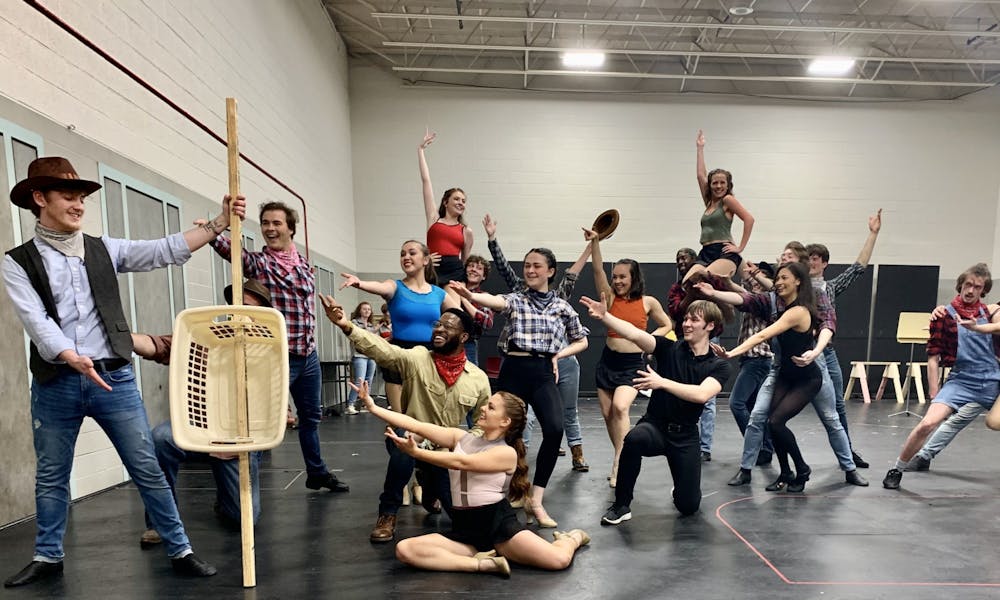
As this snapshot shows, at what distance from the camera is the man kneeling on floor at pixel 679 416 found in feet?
9.68

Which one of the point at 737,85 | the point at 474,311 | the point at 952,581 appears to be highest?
the point at 737,85

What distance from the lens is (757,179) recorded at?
952cm

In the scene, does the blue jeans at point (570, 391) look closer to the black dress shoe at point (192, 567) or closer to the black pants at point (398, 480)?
the black pants at point (398, 480)

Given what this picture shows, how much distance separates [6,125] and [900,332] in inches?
419

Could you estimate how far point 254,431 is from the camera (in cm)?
218

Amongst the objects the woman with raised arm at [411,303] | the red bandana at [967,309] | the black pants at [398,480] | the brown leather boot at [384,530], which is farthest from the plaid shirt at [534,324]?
the red bandana at [967,309]

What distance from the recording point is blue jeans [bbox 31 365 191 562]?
2.09 meters

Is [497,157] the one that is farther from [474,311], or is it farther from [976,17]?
[976,17]

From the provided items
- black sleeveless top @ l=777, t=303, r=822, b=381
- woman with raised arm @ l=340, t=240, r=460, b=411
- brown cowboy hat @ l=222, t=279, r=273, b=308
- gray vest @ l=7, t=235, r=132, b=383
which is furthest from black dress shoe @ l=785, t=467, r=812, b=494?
gray vest @ l=7, t=235, r=132, b=383

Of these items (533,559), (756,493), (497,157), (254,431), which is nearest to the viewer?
(254,431)

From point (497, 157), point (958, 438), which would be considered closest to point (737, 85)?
point (497, 157)

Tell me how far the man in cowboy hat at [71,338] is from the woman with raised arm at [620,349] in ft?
7.61

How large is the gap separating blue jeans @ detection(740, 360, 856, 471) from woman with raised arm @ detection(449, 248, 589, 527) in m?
1.44

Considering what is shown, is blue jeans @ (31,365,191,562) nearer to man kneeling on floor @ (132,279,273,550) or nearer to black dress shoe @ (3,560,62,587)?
black dress shoe @ (3,560,62,587)
